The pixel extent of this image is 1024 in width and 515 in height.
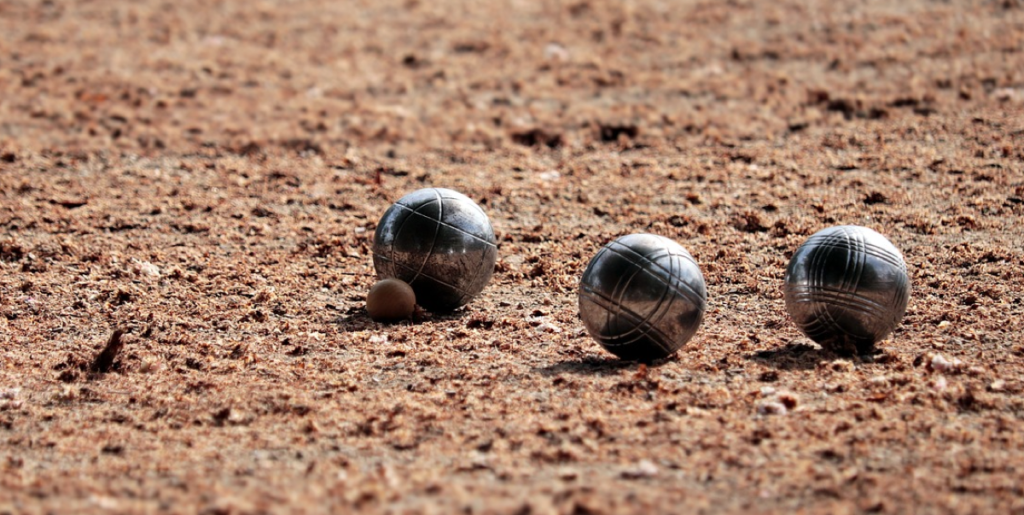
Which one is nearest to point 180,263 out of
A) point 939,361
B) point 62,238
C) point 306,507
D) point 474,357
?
point 62,238

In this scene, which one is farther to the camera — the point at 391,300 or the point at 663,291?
the point at 391,300

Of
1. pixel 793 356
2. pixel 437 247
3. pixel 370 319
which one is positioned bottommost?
pixel 370 319

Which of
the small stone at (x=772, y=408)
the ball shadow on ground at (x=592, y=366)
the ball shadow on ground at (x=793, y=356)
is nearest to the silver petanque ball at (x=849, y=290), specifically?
the ball shadow on ground at (x=793, y=356)

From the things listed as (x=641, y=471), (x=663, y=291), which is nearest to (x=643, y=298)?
(x=663, y=291)

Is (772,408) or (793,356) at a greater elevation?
(772,408)

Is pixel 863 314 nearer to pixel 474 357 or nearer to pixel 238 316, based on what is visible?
pixel 474 357

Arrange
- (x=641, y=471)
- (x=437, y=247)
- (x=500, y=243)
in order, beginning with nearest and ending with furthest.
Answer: (x=641, y=471) → (x=437, y=247) → (x=500, y=243)

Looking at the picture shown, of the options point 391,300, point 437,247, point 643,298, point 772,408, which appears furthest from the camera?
point 437,247

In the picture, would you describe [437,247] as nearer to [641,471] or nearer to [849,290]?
[849,290]
